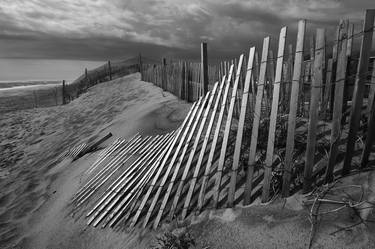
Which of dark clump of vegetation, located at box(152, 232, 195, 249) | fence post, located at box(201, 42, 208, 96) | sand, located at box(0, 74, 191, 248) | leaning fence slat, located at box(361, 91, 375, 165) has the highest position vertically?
fence post, located at box(201, 42, 208, 96)

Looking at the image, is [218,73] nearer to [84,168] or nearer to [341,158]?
[84,168]

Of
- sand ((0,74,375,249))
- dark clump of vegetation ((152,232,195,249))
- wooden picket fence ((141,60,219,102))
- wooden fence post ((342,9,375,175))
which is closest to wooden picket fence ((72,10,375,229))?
wooden fence post ((342,9,375,175))

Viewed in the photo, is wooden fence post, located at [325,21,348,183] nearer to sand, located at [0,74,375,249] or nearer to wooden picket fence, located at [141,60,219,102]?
sand, located at [0,74,375,249]

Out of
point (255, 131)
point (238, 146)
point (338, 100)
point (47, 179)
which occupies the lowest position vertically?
point (47, 179)

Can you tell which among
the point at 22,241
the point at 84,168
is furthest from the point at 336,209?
the point at 84,168

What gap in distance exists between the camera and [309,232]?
241cm

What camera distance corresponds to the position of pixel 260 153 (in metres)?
3.62

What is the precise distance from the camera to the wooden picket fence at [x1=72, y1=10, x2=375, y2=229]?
8.67 feet

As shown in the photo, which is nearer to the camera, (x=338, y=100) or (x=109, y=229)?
(x=338, y=100)

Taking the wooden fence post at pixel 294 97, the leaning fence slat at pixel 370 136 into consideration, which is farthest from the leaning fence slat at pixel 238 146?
the leaning fence slat at pixel 370 136

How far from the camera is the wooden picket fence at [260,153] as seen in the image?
8.67 feet

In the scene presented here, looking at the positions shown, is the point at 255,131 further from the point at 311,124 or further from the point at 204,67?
the point at 204,67

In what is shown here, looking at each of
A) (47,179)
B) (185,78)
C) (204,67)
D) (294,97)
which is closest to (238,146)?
(294,97)

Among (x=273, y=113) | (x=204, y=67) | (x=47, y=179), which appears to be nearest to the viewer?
(x=273, y=113)
